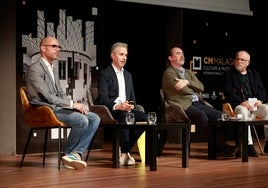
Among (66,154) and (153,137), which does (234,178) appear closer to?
(153,137)

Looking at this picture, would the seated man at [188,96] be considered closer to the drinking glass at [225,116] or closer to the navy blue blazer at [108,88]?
the drinking glass at [225,116]

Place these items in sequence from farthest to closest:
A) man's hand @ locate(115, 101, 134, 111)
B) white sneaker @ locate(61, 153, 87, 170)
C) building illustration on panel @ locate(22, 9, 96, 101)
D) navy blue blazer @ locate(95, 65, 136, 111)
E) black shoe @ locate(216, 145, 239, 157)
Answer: building illustration on panel @ locate(22, 9, 96, 101) < black shoe @ locate(216, 145, 239, 157) < navy blue blazer @ locate(95, 65, 136, 111) < man's hand @ locate(115, 101, 134, 111) < white sneaker @ locate(61, 153, 87, 170)

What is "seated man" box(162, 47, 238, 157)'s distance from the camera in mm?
7531

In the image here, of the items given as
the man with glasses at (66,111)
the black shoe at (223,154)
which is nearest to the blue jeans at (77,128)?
the man with glasses at (66,111)

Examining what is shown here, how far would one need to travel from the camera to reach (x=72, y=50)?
8500 mm

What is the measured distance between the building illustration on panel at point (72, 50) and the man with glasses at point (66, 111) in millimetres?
1792

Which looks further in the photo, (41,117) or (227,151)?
(227,151)

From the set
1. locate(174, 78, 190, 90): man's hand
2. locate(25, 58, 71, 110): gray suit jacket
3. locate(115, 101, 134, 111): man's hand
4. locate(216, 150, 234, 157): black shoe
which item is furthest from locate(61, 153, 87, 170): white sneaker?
locate(216, 150, 234, 157): black shoe

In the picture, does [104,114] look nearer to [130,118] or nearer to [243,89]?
[130,118]

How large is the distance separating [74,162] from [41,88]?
76 cm

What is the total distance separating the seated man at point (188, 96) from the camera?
7531 mm

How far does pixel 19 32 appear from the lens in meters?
7.97

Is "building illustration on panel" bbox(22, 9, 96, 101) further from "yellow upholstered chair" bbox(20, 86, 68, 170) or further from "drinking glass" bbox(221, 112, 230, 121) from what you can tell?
"drinking glass" bbox(221, 112, 230, 121)

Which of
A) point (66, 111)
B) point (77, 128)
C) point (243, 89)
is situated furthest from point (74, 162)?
point (243, 89)
